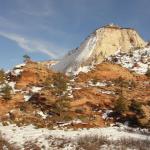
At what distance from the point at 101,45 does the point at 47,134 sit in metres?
56.4

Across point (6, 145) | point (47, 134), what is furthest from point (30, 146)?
point (47, 134)

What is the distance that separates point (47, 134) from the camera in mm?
31562

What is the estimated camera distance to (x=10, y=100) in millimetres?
42094

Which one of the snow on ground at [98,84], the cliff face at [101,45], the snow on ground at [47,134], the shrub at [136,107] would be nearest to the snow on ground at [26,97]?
the snow on ground at [47,134]

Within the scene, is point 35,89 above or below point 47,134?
above

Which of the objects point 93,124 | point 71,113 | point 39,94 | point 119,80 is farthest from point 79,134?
point 119,80

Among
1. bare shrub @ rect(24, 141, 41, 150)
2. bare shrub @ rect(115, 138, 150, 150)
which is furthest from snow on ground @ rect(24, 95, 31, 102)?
bare shrub @ rect(115, 138, 150, 150)

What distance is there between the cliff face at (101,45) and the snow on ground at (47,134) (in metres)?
45.7

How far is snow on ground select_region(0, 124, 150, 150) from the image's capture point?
29938 millimetres

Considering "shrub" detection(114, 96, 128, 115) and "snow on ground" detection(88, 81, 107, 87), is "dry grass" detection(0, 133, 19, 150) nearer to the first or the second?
"shrub" detection(114, 96, 128, 115)

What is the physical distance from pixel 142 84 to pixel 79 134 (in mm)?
20208

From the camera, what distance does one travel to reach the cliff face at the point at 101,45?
82312mm

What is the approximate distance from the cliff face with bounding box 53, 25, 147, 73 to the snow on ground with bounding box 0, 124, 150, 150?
150 ft

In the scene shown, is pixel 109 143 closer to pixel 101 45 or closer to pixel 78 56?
pixel 78 56
